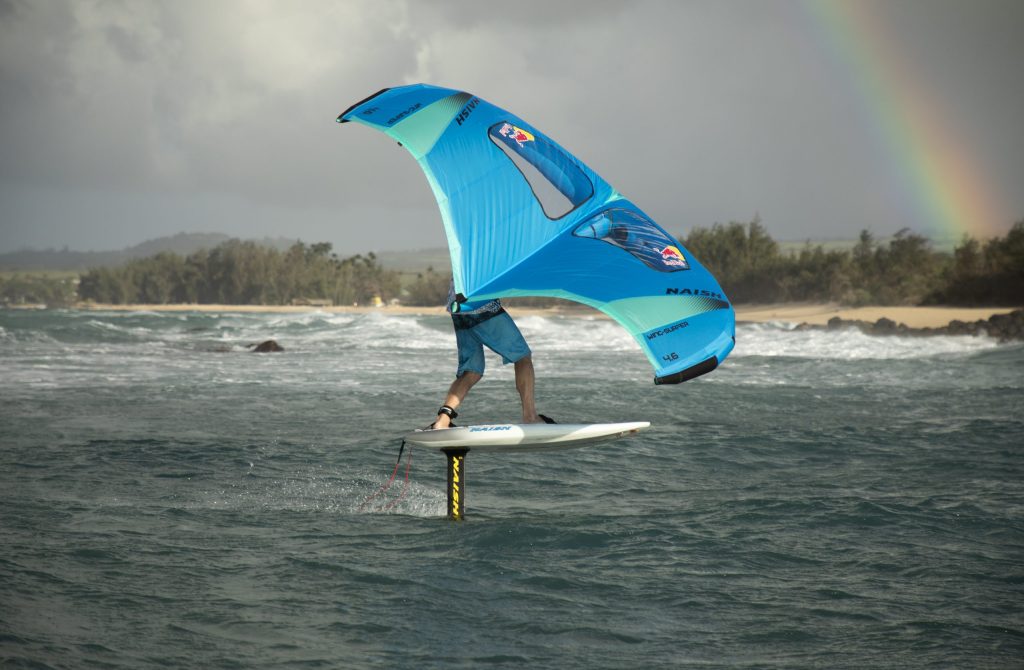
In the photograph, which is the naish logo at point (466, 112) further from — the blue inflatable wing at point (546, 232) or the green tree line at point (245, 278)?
the green tree line at point (245, 278)

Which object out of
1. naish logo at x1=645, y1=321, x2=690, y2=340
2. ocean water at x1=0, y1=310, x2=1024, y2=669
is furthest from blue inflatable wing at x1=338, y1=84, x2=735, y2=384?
ocean water at x1=0, y1=310, x2=1024, y2=669

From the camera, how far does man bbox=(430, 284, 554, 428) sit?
735cm

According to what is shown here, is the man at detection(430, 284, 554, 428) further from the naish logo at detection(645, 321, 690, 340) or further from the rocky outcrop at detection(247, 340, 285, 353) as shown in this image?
the rocky outcrop at detection(247, 340, 285, 353)

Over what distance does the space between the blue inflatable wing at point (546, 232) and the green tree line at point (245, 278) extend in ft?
450

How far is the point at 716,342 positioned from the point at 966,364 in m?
18.8

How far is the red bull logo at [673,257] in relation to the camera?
731 cm

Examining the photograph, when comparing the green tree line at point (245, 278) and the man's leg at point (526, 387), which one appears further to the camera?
the green tree line at point (245, 278)

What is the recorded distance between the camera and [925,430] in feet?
40.9

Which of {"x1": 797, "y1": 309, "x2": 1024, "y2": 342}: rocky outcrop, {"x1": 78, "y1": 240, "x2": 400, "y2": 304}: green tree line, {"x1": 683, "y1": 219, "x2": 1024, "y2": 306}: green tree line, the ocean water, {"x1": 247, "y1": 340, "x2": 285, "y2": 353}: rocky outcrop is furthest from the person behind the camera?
{"x1": 78, "y1": 240, "x2": 400, "y2": 304}: green tree line

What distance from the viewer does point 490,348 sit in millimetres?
7363

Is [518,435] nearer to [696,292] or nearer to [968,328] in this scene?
[696,292]

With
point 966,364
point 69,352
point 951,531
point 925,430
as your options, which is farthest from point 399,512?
point 69,352

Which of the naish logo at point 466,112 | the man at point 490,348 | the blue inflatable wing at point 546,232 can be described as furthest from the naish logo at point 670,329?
the naish logo at point 466,112

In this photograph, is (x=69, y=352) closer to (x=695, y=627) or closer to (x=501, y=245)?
(x=501, y=245)
